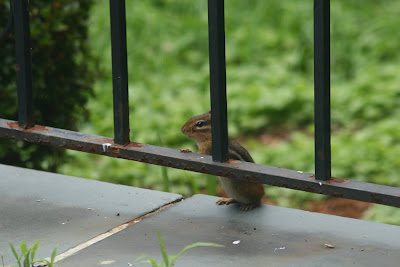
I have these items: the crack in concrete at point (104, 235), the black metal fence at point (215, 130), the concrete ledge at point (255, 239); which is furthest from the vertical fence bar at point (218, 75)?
the crack in concrete at point (104, 235)

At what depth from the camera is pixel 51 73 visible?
4398 millimetres

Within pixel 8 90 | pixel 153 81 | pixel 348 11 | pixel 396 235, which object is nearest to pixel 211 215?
pixel 396 235

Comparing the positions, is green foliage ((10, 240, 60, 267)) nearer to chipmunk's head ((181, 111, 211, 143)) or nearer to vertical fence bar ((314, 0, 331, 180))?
vertical fence bar ((314, 0, 331, 180))

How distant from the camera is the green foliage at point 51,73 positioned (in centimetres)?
425

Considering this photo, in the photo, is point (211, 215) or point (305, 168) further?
point (305, 168)

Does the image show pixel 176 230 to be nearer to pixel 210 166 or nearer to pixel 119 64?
pixel 210 166

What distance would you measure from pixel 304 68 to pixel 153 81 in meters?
1.43

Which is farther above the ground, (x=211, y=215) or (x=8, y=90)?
(x=8, y=90)

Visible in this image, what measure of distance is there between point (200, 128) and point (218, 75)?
148 cm

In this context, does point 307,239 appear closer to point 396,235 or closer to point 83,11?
point 396,235

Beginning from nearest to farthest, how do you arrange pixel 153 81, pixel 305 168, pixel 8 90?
pixel 8 90, pixel 305 168, pixel 153 81

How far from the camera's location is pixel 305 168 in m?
5.51

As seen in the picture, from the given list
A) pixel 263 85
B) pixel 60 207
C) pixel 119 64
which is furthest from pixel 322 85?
pixel 263 85

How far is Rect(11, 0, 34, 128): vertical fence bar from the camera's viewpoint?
2.67m
